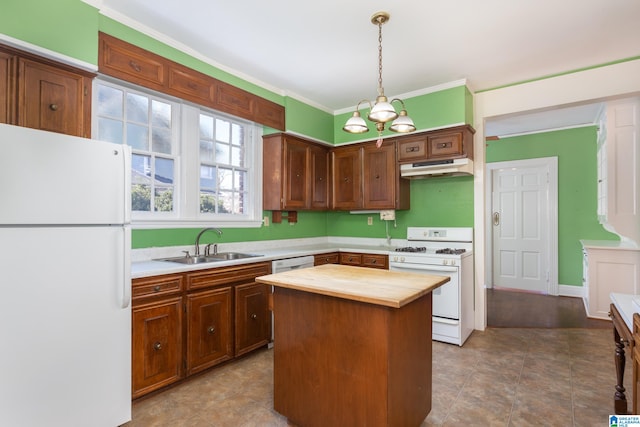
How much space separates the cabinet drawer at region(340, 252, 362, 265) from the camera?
13.1ft

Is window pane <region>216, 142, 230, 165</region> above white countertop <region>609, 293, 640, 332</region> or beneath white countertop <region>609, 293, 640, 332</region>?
above

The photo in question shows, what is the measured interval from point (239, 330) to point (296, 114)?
2477 millimetres

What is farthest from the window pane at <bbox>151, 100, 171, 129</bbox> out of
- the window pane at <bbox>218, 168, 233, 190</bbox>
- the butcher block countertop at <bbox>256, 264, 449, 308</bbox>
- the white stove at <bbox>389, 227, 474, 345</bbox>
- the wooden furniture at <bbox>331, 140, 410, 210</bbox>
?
the white stove at <bbox>389, 227, 474, 345</bbox>

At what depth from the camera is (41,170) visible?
1651 millimetres

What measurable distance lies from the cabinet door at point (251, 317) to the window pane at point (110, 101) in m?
1.71

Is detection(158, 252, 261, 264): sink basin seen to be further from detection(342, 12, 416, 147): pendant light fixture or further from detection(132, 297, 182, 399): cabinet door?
detection(342, 12, 416, 147): pendant light fixture

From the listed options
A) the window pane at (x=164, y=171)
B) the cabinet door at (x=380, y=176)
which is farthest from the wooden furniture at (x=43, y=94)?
the cabinet door at (x=380, y=176)

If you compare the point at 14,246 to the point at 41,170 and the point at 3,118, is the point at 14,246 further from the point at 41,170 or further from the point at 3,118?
the point at 3,118

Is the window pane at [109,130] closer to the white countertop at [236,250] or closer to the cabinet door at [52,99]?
the cabinet door at [52,99]

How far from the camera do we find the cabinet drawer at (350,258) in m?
4.01

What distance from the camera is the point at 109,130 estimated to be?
2.67m

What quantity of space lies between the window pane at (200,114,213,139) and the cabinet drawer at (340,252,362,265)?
2001mm

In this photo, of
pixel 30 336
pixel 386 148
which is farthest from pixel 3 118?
pixel 386 148

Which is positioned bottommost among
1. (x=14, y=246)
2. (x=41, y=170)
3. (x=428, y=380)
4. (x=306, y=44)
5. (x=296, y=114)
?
(x=428, y=380)
